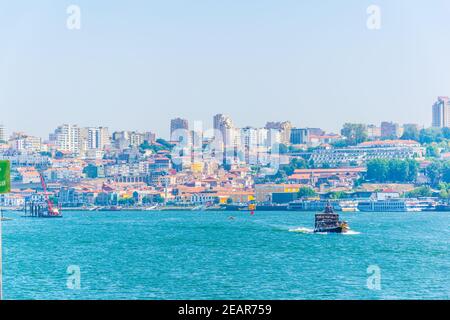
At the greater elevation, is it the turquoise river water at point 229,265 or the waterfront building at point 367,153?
the waterfront building at point 367,153

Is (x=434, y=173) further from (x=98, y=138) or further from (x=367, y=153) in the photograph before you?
(x=98, y=138)

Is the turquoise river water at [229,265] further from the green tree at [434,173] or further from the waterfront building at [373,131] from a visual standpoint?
the waterfront building at [373,131]

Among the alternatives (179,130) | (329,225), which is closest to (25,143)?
(179,130)

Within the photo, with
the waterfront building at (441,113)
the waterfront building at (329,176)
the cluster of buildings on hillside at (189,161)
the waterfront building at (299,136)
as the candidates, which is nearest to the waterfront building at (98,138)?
the cluster of buildings on hillside at (189,161)

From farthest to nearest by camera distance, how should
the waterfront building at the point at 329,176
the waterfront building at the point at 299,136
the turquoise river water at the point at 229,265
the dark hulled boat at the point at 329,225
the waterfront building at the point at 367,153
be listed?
the waterfront building at the point at 299,136 → the waterfront building at the point at 367,153 → the waterfront building at the point at 329,176 → the dark hulled boat at the point at 329,225 → the turquoise river water at the point at 229,265

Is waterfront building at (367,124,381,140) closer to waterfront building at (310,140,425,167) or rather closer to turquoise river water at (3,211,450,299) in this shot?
waterfront building at (310,140,425,167)

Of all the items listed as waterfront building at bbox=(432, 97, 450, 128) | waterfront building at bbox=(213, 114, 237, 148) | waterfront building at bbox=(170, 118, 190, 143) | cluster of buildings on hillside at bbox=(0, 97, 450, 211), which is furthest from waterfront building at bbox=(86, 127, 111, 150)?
waterfront building at bbox=(432, 97, 450, 128)
